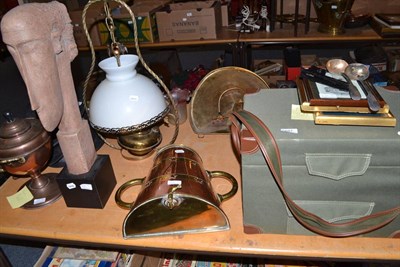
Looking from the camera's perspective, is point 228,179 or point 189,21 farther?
point 189,21

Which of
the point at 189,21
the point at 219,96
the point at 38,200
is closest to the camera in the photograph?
the point at 38,200

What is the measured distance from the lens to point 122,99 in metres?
0.94

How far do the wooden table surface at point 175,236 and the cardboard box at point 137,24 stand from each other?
1423 millimetres

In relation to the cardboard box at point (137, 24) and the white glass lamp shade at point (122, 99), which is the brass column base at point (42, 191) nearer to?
the white glass lamp shade at point (122, 99)

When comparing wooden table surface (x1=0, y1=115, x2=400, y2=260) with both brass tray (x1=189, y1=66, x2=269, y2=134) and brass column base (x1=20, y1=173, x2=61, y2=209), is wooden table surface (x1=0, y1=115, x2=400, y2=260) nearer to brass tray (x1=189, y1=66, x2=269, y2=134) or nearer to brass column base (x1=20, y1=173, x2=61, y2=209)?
brass column base (x1=20, y1=173, x2=61, y2=209)

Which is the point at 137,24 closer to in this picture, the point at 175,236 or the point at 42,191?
the point at 42,191

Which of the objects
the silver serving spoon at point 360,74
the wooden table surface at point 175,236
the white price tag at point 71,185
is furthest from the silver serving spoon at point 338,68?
the white price tag at point 71,185

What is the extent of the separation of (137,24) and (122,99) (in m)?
1.53

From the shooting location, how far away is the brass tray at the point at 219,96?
1234 millimetres

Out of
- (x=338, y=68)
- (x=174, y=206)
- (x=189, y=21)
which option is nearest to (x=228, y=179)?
(x=174, y=206)

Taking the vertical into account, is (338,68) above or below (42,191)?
above

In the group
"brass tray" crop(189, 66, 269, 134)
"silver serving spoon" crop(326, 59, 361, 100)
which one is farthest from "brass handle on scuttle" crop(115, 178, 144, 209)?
"silver serving spoon" crop(326, 59, 361, 100)

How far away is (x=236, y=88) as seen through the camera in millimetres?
1256

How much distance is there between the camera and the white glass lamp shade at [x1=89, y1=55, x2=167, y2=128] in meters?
0.94
